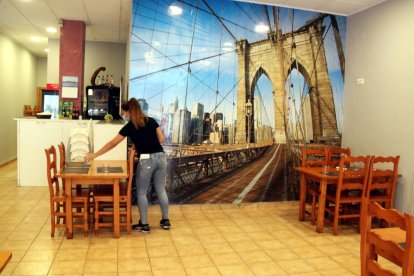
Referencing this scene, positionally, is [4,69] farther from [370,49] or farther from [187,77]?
[370,49]

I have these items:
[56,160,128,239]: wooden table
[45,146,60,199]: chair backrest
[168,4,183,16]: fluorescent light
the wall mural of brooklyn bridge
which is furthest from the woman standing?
[168,4,183,16]: fluorescent light

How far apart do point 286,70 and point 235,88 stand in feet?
2.77

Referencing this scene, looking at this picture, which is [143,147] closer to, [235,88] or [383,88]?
[235,88]

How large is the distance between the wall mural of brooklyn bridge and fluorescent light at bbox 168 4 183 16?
0.02m

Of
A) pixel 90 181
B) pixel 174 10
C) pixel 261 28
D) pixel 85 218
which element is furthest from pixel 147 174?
pixel 261 28

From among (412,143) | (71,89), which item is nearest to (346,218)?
(412,143)

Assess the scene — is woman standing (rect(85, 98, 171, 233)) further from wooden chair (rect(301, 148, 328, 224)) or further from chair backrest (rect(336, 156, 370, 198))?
chair backrest (rect(336, 156, 370, 198))

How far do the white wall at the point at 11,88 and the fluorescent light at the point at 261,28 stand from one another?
570 centimetres

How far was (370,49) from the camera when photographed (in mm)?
5027

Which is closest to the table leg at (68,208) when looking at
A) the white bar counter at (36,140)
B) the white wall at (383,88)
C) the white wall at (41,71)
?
the white bar counter at (36,140)

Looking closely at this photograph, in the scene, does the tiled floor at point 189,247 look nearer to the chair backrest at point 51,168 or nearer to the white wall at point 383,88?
the chair backrest at point 51,168

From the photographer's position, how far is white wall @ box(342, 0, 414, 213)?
4.42 metres

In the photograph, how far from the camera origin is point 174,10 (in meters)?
4.86

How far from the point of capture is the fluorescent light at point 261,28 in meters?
5.25
